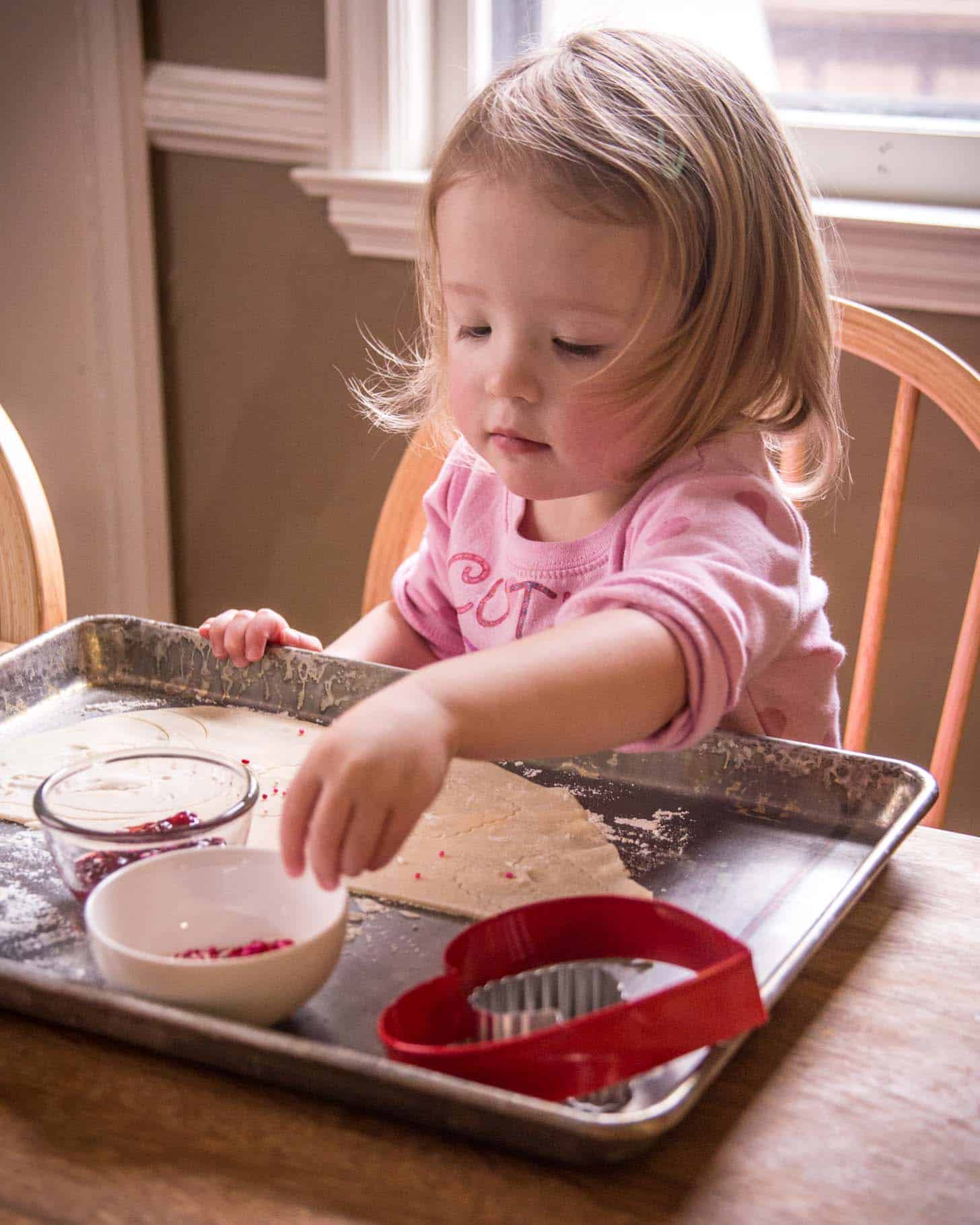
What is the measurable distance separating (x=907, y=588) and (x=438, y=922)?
104 cm

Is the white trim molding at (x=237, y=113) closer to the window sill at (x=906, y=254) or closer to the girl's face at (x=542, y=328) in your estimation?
the window sill at (x=906, y=254)

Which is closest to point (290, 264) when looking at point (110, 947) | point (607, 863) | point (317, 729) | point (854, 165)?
point (854, 165)

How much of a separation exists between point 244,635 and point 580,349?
35 cm

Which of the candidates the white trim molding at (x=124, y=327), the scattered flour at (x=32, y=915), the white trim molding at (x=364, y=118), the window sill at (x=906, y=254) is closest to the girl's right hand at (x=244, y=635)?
the scattered flour at (x=32, y=915)

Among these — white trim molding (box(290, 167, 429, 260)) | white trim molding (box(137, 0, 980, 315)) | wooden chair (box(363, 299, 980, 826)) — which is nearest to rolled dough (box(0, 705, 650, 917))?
wooden chair (box(363, 299, 980, 826))

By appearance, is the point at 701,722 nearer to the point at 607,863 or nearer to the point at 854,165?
the point at 607,863

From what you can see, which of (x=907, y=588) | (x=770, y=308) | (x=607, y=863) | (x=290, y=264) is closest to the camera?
(x=607, y=863)

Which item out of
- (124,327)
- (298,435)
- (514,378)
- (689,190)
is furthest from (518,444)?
(124,327)

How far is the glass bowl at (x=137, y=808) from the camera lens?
0.67 m

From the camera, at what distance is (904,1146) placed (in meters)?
0.53

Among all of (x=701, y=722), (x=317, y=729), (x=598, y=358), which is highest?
(x=598, y=358)

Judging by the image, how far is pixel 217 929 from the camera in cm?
65

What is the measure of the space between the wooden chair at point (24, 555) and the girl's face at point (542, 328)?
439mm

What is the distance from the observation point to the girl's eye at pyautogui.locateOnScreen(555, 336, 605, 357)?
843 millimetres
